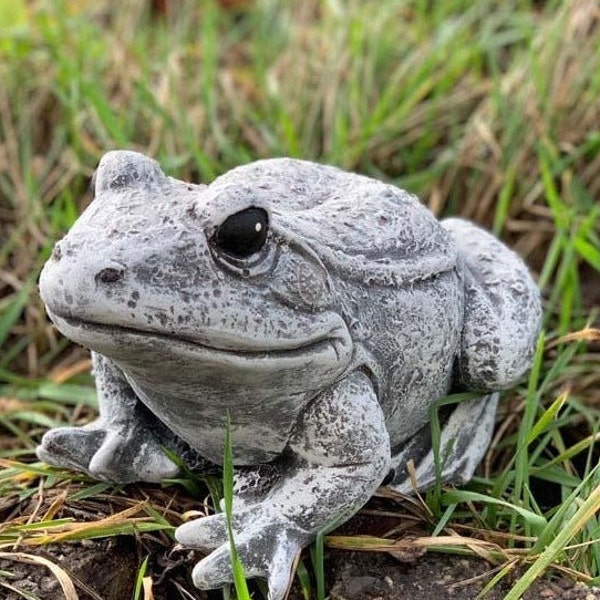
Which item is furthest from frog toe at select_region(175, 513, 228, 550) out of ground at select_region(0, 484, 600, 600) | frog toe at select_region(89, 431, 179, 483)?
frog toe at select_region(89, 431, 179, 483)

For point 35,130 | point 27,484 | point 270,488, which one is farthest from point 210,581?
point 35,130

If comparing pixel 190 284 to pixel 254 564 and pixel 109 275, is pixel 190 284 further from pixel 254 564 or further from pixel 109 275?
pixel 254 564

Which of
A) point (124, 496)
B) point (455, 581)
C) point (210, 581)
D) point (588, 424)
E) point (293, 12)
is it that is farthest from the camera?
point (293, 12)

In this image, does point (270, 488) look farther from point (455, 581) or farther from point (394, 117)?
point (394, 117)

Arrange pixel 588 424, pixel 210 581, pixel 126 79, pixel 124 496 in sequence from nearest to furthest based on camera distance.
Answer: pixel 210 581 < pixel 124 496 < pixel 588 424 < pixel 126 79

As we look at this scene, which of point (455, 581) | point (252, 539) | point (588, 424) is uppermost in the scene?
point (252, 539)

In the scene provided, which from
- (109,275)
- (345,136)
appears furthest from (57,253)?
(345,136)
